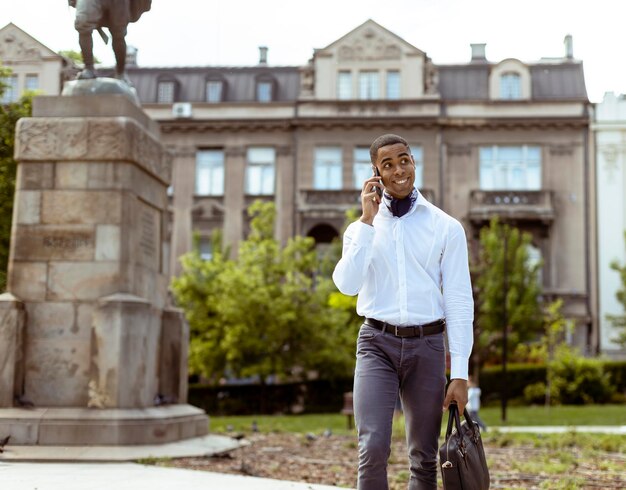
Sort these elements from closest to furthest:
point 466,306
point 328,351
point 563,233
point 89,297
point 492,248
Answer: point 466,306 → point 89,297 → point 328,351 → point 492,248 → point 563,233

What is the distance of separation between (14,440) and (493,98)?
117 feet

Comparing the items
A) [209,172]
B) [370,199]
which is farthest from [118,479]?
[209,172]

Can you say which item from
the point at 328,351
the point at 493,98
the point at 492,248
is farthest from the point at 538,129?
the point at 328,351

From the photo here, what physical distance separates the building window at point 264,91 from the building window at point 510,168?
34.6 feet

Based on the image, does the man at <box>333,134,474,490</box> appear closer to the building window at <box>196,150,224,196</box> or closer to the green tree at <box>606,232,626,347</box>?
the green tree at <box>606,232,626,347</box>

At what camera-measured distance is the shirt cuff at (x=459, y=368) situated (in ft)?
15.2

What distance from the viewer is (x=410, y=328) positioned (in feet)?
15.6

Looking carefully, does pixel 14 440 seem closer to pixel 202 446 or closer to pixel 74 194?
pixel 202 446

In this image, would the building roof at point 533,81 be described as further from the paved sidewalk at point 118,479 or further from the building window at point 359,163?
the paved sidewalk at point 118,479

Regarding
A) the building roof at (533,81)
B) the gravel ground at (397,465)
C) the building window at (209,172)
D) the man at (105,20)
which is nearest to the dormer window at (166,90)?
the building window at (209,172)

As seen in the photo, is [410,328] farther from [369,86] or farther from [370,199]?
[369,86]

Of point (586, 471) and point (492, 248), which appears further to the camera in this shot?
point (492, 248)

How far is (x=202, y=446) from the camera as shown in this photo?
10656 millimetres

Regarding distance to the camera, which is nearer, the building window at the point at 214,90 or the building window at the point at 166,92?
the building window at the point at 214,90
